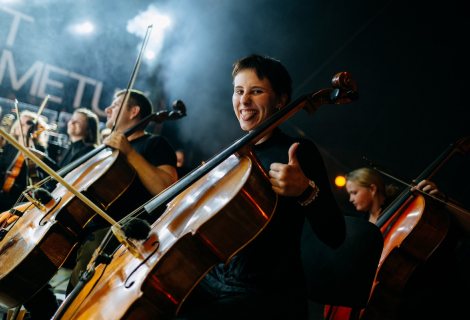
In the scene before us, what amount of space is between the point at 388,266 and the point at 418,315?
0.96 ft

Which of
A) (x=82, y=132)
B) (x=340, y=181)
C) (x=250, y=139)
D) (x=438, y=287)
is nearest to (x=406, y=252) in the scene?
(x=438, y=287)

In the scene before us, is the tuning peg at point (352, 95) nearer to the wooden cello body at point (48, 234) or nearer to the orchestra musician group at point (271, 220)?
the orchestra musician group at point (271, 220)

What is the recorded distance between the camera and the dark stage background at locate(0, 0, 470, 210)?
314 centimetres

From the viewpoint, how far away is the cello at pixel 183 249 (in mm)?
808

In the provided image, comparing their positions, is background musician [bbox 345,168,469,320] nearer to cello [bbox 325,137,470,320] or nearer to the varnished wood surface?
cello [bbox 325,137,470,320]

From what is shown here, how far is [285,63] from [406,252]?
10.3 ft

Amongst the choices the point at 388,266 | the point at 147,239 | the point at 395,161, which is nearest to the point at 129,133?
the point at 147,239

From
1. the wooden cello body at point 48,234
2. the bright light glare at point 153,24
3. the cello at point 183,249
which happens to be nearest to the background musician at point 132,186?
the wooden cello body at point 48,234

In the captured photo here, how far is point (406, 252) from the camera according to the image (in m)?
1.69

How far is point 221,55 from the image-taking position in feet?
15.8

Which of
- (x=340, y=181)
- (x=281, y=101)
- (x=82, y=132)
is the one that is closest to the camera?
(x=281, y=101)

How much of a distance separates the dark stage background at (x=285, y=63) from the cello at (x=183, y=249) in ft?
9.52

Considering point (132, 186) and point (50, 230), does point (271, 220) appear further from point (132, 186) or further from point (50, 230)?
point (132, 186)

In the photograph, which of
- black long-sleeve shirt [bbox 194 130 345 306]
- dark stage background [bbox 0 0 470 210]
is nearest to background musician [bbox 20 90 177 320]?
black long-sleeve shirt [bbox 194 130 345 306]
